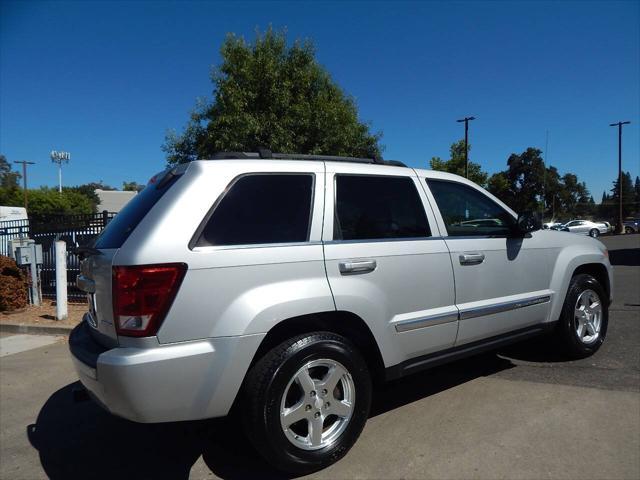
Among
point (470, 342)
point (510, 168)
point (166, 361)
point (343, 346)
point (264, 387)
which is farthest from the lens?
point (510, 168)

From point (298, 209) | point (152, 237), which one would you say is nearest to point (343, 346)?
point (298, 209)

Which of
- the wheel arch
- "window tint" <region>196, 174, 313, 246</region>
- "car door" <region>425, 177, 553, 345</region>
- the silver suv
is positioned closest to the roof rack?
the silver suv

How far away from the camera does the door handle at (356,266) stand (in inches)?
112

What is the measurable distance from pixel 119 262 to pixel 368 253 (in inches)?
58.0

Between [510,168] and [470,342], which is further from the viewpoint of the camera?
[510,168]

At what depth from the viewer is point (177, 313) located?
2.35 metres

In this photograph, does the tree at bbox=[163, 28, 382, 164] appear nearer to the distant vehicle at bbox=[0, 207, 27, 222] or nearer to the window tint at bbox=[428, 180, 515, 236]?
the window tint at bbox=[428, 180, 515, 236]

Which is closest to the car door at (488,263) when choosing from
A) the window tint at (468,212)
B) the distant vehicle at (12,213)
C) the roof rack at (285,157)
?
the window tint at (468,212)

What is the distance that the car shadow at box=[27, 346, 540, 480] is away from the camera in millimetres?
2912

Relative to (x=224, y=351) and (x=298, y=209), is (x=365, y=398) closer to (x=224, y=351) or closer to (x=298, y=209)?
(x=224, y=351)

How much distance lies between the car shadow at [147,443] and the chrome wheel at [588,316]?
46.7 inches

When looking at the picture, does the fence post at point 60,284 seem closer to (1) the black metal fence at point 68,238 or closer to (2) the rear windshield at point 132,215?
(1) the black metal fence at point 68,238

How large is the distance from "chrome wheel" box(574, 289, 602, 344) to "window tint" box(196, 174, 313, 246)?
121 inches

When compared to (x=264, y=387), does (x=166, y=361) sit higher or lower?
higher
